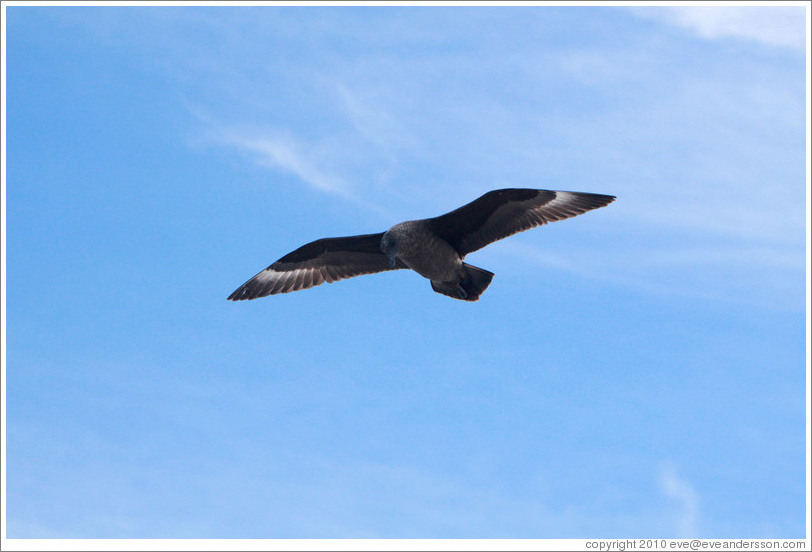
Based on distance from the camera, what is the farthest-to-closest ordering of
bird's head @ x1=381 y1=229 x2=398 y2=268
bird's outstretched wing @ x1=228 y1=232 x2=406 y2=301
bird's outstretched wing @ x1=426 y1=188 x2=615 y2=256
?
bird's outstretched wing @ x1=228 y1=232 x2=406 y2=301 → bird's head @ x1=381 y1=229 x2=398 y2=268 → bird's outstretched wing @ x1=426 y1=188 x2=615 y2=256

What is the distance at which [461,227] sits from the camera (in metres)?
8.49

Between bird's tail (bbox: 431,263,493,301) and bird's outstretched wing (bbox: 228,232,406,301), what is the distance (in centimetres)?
114

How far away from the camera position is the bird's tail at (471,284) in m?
8.51

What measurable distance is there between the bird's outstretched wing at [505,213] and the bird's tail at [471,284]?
250 millimetres

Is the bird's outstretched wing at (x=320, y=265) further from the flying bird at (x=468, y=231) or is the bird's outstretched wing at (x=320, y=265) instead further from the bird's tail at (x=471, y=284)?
the bird's tail at (x=471, y=284)

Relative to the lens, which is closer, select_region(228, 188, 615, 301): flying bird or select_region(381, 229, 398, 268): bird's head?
select_region(228, 188, 615, 301): flying bird

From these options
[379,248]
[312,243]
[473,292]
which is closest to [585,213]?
[473,292]

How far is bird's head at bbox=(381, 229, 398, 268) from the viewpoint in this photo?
848 centimetres

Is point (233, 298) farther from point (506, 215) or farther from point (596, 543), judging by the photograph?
point (596, 543)

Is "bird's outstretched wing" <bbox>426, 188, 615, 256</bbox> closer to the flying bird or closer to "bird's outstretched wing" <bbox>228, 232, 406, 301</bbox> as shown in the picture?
the flying bird

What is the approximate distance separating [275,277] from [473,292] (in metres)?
2.81

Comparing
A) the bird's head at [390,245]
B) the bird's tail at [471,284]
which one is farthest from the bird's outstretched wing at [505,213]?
the bird's head at [390,245]

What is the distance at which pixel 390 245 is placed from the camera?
853 centimetres

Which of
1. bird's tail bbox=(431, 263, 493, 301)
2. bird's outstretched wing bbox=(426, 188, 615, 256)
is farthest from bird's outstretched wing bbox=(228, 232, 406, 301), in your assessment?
bird's tail bbox=(431, 263, 493, 301)
